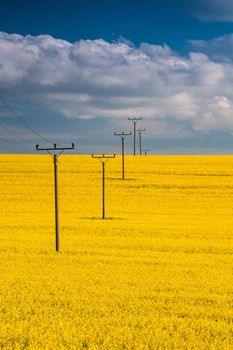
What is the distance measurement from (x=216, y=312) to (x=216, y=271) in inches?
248

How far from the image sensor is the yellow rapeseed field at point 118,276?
429 inches

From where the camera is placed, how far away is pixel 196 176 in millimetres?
70688

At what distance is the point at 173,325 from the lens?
11.6 m

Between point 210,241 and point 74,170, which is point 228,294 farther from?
point 74,170

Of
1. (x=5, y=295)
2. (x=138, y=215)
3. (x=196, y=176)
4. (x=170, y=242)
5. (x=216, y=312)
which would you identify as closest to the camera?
(x=216, y=312)

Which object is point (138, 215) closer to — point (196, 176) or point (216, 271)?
point (216, 271)

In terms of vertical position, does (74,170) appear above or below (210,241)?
above

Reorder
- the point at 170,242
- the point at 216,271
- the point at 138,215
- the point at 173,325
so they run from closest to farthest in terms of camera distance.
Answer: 1. the point at 173,325
2. the point at 216,271
3. the point at 170,242
4. the point at 138,215

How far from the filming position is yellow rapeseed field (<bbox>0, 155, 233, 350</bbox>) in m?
10.9

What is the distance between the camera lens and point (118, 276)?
1781 cm

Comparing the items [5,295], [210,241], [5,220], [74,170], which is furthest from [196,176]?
[5,295]

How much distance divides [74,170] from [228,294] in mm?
60712

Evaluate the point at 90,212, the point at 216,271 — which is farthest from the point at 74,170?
the point at 216,271

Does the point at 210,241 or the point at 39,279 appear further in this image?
the point at 210,241
